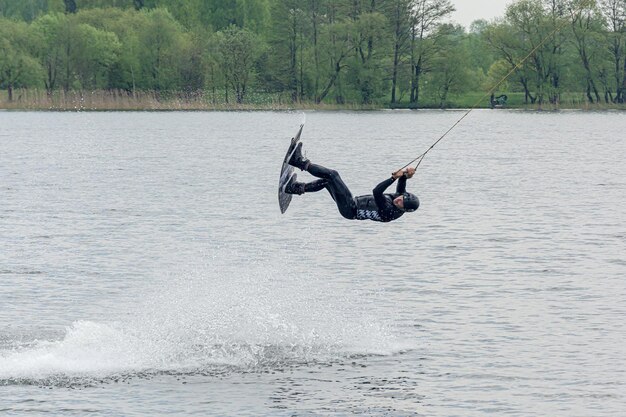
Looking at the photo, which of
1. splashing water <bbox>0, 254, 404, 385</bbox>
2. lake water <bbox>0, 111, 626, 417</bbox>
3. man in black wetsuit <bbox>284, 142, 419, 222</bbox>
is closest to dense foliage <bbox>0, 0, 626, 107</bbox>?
lake water <bbox>0, 111, 626, 417</bbox>

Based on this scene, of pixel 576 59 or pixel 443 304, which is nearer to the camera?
pixel 443 304

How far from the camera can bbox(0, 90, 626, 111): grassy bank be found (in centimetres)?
12419

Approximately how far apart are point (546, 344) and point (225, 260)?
11.6 metres

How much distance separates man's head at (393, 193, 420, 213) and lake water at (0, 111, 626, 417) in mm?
2418

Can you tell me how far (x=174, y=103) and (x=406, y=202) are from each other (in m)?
108

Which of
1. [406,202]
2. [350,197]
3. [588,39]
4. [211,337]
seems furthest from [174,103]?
[406,202]

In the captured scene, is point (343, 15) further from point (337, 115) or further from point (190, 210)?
point (190, 210)

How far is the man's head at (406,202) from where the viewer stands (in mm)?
19000

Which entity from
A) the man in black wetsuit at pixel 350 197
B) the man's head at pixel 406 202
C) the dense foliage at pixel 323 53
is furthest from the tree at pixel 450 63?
the man's head at pixel 406 202

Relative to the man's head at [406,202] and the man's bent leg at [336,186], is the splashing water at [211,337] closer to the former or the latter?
the man's bent leg at [336,186]

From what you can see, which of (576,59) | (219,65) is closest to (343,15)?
(219,65)

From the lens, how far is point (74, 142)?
84.2 m

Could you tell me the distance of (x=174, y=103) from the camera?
126 meters

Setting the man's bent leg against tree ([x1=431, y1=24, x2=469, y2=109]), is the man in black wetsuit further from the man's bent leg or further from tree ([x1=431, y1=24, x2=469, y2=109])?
tree ([x1=431, y1=24, x2=469, y2=109])
